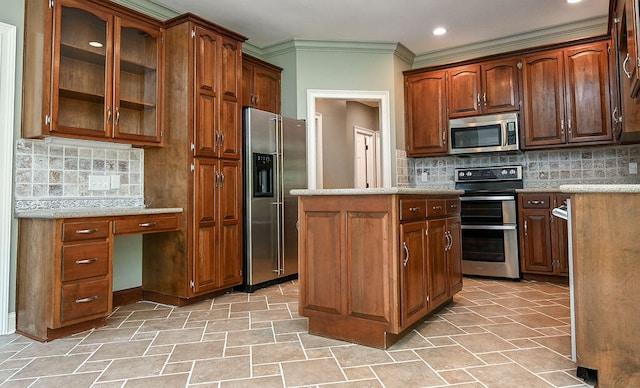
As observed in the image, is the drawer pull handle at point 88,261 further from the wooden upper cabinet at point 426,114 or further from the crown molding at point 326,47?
the wooden upper cabinet at point 426,114

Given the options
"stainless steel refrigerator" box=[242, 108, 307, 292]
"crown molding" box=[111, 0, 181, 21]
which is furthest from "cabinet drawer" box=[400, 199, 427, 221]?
"crown molding" box=[111, 0, 181, 21]

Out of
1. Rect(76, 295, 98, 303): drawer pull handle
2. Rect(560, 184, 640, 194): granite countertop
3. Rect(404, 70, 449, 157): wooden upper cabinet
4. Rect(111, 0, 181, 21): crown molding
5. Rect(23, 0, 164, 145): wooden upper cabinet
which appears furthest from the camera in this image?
Rect(404, 70, 449, 157): wooden upper cabinet

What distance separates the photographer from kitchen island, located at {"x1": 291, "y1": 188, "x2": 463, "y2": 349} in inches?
90.0

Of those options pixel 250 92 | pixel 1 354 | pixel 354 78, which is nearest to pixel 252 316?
pixel 1 354

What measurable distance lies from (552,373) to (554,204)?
2.51 meters

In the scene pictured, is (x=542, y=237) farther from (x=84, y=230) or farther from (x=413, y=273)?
(x=84, y=230)

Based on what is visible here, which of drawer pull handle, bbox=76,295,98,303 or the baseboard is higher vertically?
drawer pull handle, bbox=76,295,98,303

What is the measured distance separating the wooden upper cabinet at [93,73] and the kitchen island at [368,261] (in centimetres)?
169

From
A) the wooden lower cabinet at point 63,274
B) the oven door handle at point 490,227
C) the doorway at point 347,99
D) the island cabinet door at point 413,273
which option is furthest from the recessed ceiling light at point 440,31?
the wooden lower cabinet at point 63,274

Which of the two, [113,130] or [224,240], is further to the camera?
[224,240]

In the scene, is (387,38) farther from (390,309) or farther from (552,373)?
(552,373)

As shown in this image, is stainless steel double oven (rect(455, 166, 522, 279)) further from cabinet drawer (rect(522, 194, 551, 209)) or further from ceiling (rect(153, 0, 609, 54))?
ceiling (rect(153, 0, 609, 54))

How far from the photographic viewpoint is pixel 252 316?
3.00m

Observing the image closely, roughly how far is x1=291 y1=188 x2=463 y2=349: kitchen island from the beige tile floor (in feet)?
0.47
